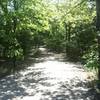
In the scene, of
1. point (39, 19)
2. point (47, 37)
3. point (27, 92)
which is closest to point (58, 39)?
point (47, 37)

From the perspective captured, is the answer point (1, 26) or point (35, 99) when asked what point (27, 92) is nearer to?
point (35, 99)

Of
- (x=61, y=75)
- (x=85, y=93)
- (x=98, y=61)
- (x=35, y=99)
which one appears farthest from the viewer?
(x=61, y=75)

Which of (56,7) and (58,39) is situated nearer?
(56,7)

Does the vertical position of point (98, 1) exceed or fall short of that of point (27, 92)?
it exceeds it

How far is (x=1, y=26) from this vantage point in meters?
19.7

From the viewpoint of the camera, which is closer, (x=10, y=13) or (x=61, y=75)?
(x=61, y=75)

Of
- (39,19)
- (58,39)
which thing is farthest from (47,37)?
(39,19)

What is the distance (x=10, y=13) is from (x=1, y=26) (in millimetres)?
2036

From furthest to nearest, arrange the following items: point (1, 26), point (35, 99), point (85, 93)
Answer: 1. point (1, 26)
2. point (85, 93)
3. point (35, 99)

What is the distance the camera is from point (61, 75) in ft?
52.0

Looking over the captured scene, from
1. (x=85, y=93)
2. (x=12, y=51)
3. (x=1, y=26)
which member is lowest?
(x=85, y=93)

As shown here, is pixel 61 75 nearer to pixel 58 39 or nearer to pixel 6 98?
pixel 6 98

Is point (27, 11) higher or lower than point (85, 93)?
higher

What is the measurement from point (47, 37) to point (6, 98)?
40187 mm
